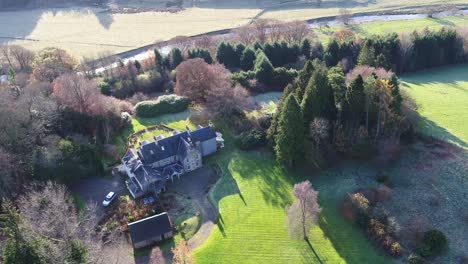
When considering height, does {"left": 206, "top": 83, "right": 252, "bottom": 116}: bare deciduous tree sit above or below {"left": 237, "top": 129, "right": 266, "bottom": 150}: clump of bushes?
above

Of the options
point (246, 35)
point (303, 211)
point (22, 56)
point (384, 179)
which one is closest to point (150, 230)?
point (303, 211)

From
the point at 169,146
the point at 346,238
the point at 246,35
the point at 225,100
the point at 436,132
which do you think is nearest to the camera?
the point at 346,238

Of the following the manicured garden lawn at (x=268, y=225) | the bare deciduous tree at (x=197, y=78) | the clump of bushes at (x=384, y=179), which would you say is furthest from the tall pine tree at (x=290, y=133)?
the bare deciduous tree at (x=197, y=78)

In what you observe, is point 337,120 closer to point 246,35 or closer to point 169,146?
point 169,146

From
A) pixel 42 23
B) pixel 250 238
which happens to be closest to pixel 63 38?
pixel 42 23

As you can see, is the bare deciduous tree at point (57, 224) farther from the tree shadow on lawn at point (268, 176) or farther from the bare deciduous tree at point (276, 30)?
the bare deciduous tree at point (276, 30)

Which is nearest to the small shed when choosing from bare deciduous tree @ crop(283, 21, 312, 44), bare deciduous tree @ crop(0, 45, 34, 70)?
bare deciduous tree @ crop(0, 45, 34, 70)

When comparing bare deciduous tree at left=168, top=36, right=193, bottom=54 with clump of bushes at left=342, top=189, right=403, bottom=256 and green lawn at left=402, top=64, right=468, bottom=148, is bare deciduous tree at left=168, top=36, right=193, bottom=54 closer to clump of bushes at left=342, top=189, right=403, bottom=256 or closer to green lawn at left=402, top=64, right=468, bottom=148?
green lawn at left=402, top=64, right=468, bottom=148

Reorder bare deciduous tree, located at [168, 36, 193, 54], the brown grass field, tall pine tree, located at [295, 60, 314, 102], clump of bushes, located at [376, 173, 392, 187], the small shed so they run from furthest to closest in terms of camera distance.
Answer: the brown grass field
bare deciduous tree, located at [168, 36, 193, 54]
tall pine tree, located at [295, 60, 314, 102]
clump of bushes, located at [376, 173, 392, 187]
the small shed
